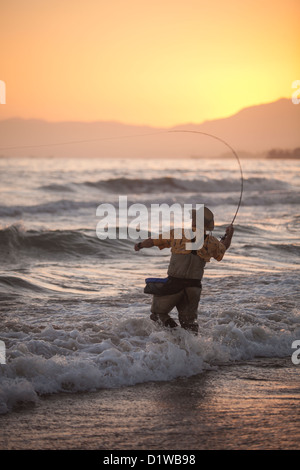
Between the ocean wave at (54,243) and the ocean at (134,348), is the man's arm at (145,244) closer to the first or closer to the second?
the ocean at (134,348)

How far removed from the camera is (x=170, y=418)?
4434 mm

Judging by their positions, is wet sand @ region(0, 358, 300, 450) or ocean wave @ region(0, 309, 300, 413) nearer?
wet sand @ region(0, 358, 300, 450)

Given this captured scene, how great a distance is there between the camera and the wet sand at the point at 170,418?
4039 millimetres

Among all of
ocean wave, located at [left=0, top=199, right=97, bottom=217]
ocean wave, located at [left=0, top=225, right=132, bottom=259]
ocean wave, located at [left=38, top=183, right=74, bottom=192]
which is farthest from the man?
ocean wave, located at [left=38, top=183, right=74, bottom=192]

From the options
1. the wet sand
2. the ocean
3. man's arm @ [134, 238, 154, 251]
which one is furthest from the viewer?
man's arm @ [134, 238, 154, 251]

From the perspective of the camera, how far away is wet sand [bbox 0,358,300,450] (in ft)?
13.3

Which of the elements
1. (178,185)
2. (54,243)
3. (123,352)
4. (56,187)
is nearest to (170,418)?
(123,352)

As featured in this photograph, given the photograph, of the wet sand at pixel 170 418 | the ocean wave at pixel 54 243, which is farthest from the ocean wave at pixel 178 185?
the wet sand at pixel 170 418

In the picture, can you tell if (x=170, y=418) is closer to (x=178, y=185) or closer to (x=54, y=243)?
(x=54, y=243)

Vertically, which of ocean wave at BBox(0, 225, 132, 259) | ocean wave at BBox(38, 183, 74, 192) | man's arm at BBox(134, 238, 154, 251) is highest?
ocean wave at BBox(38, 183, 74, 192)

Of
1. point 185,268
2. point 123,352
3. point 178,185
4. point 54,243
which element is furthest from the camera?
point 178,185

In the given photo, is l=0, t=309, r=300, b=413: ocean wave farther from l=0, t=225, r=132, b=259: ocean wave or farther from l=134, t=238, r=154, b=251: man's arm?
l=0, t=225, r=132, b=259: ocean wave

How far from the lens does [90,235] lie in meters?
15.4
